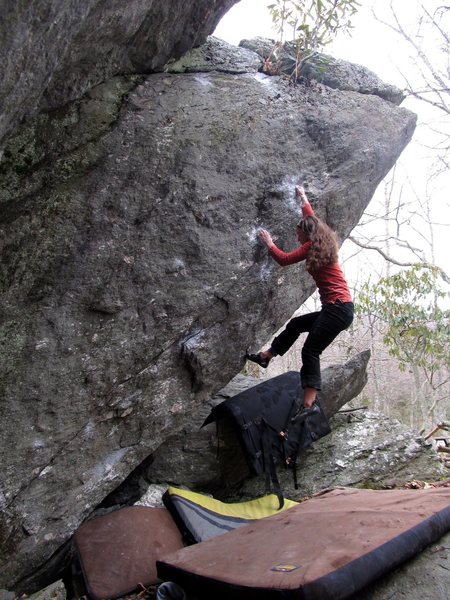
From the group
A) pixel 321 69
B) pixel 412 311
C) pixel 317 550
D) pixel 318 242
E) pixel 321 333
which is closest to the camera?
pixel 317 550

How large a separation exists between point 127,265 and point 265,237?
4.33 ft

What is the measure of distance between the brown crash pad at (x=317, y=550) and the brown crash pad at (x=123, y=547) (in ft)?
2.64

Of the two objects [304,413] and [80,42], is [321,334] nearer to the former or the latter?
[304,413]

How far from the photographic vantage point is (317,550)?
2416mm

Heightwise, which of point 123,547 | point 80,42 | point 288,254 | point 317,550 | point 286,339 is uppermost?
point 80,42

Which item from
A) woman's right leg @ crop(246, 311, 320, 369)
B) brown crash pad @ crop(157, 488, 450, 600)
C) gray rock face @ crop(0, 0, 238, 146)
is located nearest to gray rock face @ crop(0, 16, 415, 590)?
gray rock face @ crop(0, 0, 238, 146)

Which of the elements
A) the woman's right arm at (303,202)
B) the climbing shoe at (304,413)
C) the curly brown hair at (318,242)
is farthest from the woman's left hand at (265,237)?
the climbing shoe at (304,413)

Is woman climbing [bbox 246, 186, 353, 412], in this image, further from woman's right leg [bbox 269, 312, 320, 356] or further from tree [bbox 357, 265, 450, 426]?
tree [bbox 357, 265, 450, 426]

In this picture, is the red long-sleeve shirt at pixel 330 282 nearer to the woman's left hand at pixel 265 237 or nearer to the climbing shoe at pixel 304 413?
the woman's left hand at pixel 265 237

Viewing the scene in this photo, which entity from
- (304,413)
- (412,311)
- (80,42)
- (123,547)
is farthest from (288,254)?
(412,311)

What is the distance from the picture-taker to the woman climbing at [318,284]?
4.41 m

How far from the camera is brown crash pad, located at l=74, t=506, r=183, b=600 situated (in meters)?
3.59

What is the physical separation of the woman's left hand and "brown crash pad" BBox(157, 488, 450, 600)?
2234mm

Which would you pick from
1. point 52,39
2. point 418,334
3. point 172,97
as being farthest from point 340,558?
point 418,334
